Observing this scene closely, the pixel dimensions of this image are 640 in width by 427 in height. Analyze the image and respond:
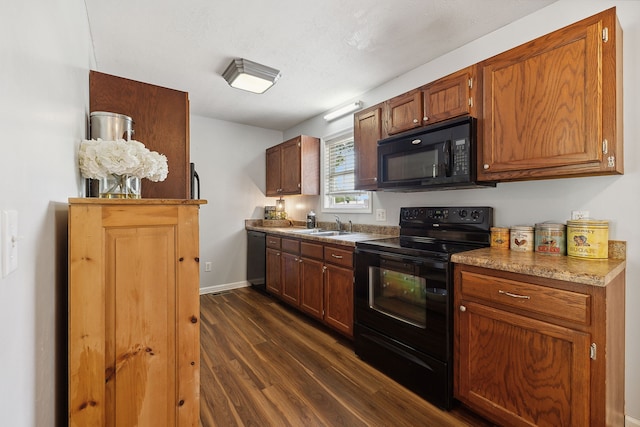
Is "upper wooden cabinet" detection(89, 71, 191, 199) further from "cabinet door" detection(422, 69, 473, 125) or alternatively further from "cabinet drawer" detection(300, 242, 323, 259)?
"cabinet door" detection(422, 69, 473, 125)

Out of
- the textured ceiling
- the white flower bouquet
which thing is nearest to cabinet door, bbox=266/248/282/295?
the textured ceiling

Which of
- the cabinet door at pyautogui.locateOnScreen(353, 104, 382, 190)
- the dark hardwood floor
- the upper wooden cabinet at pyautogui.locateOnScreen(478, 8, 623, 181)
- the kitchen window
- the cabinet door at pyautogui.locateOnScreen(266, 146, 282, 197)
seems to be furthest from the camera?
the cabinet door at pyautogui.locateOnScreen(266, 146, 282, 197)

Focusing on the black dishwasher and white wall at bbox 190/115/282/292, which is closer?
the black dishwasher

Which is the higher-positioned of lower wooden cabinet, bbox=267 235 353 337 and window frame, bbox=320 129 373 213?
window frame, bbox=320 129 373 213

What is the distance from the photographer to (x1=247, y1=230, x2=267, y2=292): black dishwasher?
3.85m

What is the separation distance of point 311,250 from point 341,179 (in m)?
1.12

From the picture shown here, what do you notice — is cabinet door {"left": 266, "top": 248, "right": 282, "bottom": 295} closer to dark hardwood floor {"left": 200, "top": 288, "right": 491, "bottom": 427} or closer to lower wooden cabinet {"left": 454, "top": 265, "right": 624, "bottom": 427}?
dark hardwood floor {"left": 200, "top": 288, "right": 491, "bottom": 427}

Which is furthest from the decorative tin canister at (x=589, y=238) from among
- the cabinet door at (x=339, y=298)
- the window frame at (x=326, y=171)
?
the window frame at (x=326, y=171)

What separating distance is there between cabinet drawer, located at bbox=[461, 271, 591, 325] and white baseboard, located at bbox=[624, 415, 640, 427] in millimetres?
851

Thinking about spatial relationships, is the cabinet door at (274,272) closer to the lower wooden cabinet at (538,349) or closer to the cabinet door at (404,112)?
the cabinet door at (404,112)

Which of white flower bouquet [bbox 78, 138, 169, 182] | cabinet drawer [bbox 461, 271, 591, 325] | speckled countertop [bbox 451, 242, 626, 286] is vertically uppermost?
white flower bouquet [bbox 78, 138, 169, 182]

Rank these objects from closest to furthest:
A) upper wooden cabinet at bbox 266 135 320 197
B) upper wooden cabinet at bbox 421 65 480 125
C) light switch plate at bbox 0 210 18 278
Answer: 1. light switch plate at bbox 0 210 18 278
2. upper wooden cabinet at bbox 421 65 480 125
3. upper wooden cabinet at bbox 266 135 320 197

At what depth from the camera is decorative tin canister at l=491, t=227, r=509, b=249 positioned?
1.93m

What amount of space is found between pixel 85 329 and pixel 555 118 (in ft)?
7.49
